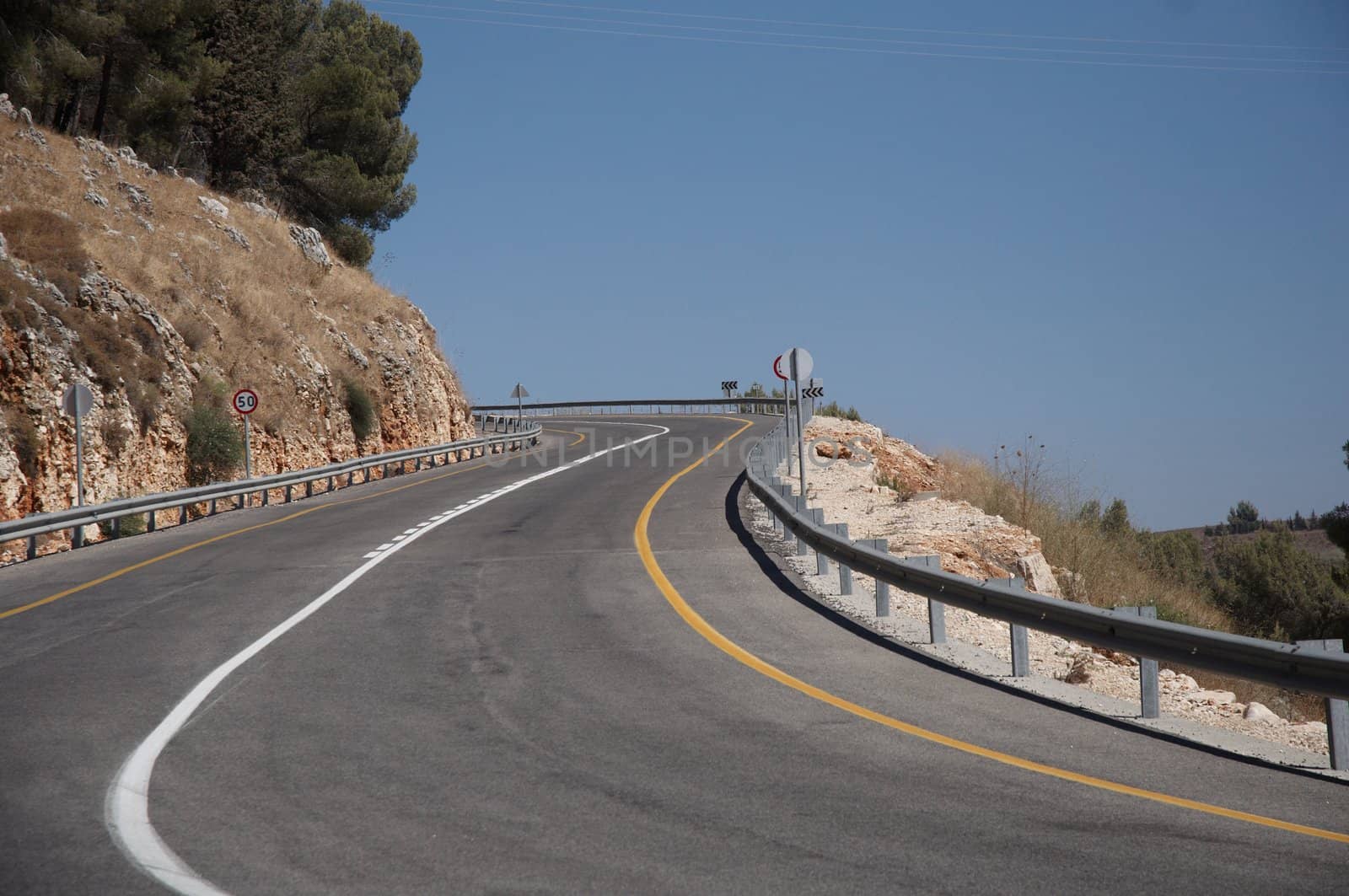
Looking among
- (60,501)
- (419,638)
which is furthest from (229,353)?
(419,638)

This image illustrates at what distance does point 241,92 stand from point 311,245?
7.70 m

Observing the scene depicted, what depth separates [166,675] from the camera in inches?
379

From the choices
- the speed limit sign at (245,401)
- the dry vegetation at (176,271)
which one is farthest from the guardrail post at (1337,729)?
the speed limit sign at (245,401)

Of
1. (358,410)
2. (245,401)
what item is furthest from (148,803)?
(358,410)

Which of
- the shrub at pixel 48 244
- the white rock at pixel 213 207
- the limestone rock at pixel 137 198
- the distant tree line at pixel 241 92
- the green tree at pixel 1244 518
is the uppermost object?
the distant tree line at pixel 241 92

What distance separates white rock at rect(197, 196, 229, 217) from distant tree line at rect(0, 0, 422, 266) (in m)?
4.39

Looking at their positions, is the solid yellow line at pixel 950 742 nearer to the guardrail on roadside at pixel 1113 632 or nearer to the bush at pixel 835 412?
the guardrail on roadside at pixel 1113 632

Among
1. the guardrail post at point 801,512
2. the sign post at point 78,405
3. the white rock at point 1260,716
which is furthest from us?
the sign post at point 78,405

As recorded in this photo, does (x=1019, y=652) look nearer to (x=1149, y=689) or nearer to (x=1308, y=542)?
(x=1149, y=689)

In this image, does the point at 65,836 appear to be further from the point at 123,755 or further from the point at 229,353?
the point at 229,353

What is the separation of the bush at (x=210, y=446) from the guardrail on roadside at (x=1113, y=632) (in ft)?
69.6

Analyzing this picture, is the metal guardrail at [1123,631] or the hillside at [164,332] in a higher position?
the hillside at [164,332]

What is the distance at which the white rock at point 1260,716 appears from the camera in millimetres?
9625

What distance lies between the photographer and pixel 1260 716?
981 centimetres
